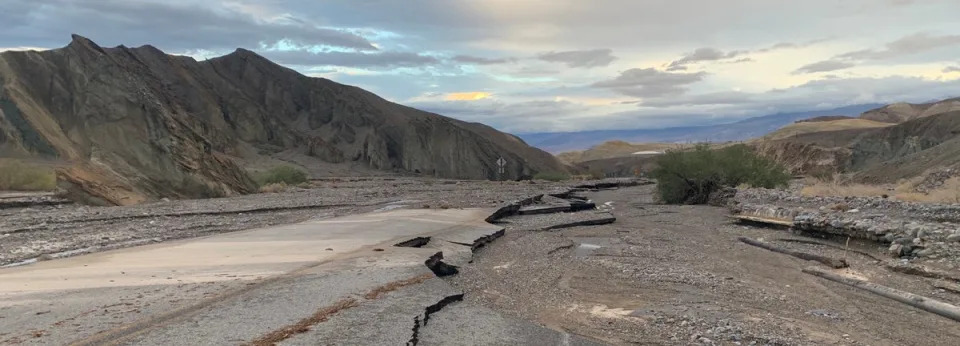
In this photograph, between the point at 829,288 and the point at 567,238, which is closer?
the point at 829,288

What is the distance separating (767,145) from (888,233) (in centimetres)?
7060

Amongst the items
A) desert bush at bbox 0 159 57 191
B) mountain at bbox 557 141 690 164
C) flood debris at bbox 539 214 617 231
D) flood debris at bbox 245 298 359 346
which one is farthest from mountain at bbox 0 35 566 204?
mountain at bbox 557 141 690 164

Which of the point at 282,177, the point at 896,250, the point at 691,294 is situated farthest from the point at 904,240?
the point at 282,177

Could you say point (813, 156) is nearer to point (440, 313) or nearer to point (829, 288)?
point (829, 288)

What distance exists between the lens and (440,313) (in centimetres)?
777

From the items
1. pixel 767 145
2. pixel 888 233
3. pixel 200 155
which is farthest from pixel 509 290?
pixel 767 145

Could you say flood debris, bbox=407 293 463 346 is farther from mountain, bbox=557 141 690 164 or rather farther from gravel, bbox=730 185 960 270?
mountain, bbox=557 141 690 164

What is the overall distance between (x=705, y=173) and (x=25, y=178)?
98.6ft

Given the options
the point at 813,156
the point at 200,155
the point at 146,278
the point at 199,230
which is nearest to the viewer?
the point at 146,278

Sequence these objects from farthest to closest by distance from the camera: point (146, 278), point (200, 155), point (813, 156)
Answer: point (813, 156), point (200, 155), point (146, 278)

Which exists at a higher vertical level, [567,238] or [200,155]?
[200,155]

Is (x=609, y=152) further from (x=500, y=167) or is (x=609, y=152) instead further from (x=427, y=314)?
(x=427, y=314)

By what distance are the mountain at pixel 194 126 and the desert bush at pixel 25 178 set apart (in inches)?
41.7

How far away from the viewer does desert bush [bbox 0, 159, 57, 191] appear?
27.5 metres
